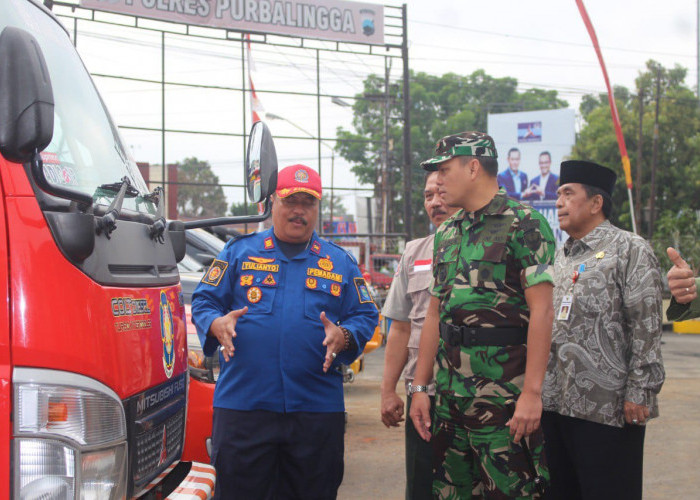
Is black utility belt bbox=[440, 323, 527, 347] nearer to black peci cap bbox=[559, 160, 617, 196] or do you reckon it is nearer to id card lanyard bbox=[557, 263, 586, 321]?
id card lanyard bbox=[557, 263, 586, 321]

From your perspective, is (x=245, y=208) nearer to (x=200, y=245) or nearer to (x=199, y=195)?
(x=200, y=245)

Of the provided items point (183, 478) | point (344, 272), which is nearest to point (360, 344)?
point (344, 272)

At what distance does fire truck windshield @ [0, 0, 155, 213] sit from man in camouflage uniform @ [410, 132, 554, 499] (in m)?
1.24

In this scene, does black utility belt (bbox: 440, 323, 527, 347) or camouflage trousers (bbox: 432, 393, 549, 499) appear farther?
black utility belt (bbox: 440, 323, 527, 347)

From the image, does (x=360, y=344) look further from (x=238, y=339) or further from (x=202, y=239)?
(x=202, y=239)

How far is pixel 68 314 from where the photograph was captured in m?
1.85

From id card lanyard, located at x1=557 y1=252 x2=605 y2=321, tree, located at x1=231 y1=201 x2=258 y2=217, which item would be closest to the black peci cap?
id card lanyard, located at x1=557 y1=252 x2=605 y2=321

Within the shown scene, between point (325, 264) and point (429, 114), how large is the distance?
50260mm

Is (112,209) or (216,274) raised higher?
(112,209)

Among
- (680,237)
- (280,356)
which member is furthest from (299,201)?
(680,237)

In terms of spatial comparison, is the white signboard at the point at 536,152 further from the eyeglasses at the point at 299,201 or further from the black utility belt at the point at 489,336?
the black utility belt at the point at 489,336

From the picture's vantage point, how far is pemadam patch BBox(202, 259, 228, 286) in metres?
3.25

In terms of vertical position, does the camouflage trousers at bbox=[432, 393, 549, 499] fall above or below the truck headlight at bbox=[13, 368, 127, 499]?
below

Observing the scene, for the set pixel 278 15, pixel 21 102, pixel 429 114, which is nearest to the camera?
pixel 21 102
